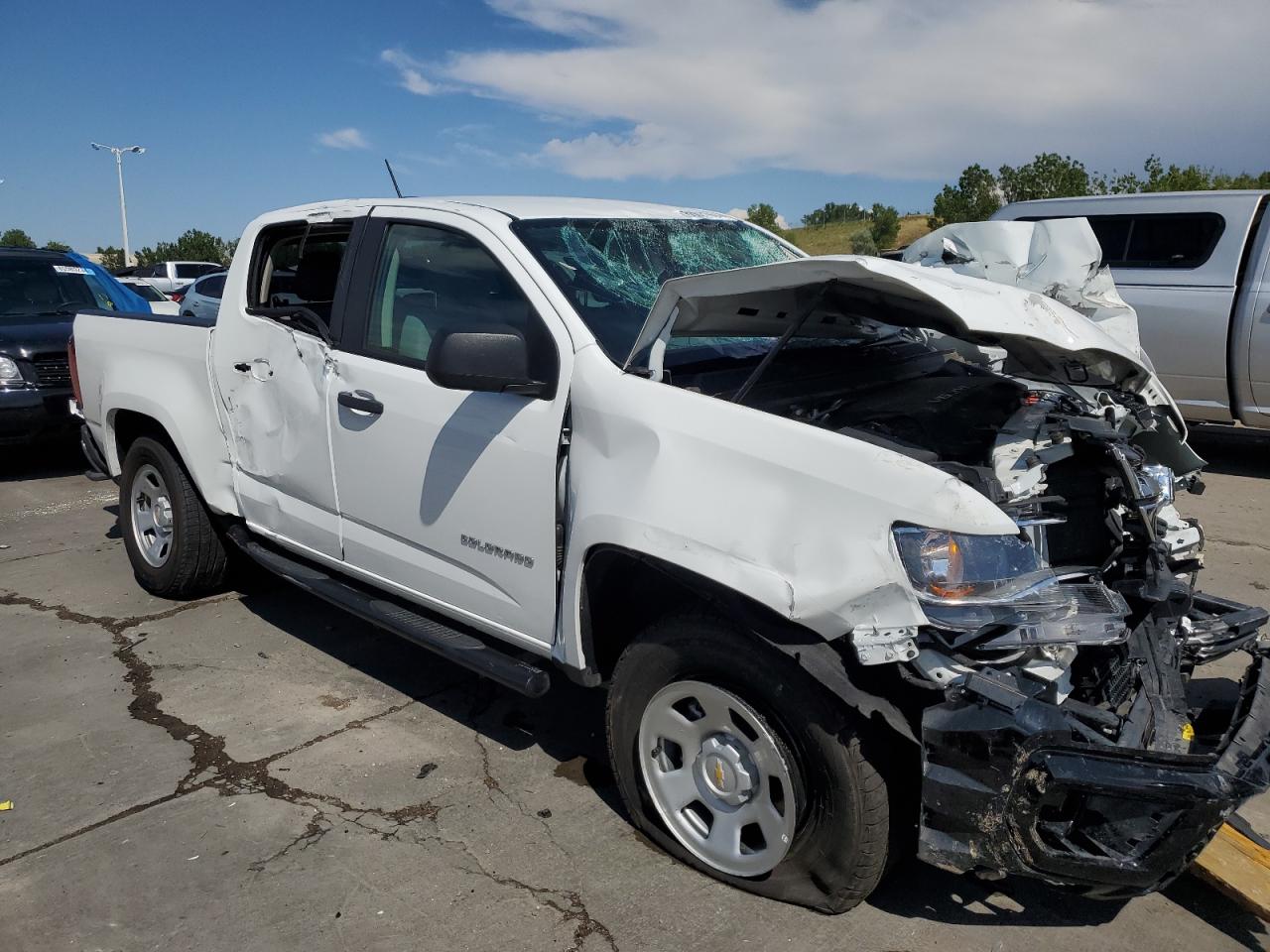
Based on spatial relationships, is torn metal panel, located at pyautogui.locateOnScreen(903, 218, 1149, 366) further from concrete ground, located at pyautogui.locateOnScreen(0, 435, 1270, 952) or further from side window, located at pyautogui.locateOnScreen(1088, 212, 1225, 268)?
side window, located at pyautogui.locateOnScreen(1088, 212, 1225, 268)

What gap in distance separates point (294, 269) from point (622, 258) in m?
1.79

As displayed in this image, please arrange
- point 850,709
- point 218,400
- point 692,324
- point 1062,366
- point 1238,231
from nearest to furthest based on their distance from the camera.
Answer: point 850,709
point 692,324
point 1062,366
point 218,400
point 1238,231

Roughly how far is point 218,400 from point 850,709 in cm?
336

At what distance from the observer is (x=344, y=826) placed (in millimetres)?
3336

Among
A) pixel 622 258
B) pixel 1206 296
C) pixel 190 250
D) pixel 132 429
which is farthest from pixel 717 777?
pixel 190 250

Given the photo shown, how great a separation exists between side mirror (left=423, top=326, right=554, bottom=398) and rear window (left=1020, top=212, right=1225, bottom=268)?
6.59 m

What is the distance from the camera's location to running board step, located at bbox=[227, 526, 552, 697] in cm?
328

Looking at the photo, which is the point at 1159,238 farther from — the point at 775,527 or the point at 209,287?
the point at 209,287

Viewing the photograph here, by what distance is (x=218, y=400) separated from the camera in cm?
464

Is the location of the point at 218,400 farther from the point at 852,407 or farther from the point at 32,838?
the point at 852,407

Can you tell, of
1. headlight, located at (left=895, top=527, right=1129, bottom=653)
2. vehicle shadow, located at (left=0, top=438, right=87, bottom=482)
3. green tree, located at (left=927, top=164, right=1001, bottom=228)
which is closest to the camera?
headlight, located at (left=895, top=527, right=1129, bottom=653)

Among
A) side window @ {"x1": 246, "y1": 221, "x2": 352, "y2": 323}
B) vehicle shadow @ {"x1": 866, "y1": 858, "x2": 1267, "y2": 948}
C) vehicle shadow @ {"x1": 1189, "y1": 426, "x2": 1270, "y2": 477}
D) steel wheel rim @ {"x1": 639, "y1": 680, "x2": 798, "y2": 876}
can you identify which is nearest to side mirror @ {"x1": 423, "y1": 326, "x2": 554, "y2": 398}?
steel wheel rim @ {"x1": 639, "y1": 680, "x2": 798, "y2": 876}

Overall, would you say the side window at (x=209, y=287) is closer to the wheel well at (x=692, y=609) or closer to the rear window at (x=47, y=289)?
the rear window at (x=47, y=289)

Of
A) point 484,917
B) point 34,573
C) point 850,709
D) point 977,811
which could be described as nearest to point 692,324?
point 850,709
